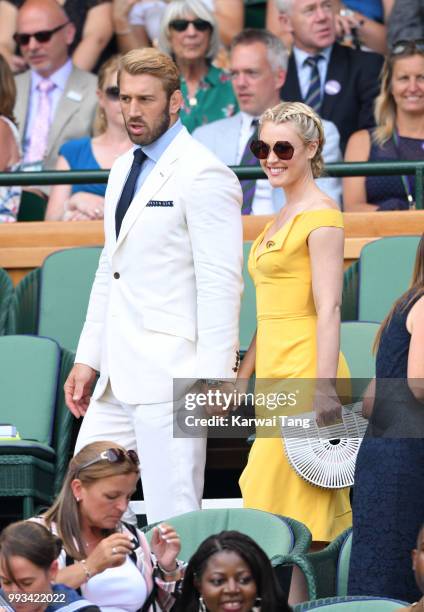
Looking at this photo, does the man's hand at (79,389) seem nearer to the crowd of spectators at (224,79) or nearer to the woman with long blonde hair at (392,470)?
the woman with long blonde hair at (392,470)

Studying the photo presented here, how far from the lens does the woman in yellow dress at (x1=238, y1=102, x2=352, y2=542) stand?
20.1ft

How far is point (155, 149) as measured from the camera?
6246 mm

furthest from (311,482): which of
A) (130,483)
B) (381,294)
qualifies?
(381,294)

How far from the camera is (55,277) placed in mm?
8273

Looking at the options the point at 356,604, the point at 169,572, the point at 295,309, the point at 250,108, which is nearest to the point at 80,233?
the point at 250,108

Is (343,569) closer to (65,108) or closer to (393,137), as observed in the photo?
(393,137)

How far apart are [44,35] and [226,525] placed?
5.14 meters

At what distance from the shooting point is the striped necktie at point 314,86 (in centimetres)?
953

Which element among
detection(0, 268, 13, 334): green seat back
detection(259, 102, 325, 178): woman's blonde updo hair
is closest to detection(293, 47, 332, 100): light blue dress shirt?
detection(0, 268, 13, 334): green seat back

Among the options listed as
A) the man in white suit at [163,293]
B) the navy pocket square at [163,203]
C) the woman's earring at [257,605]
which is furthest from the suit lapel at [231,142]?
the woman's earring at [257,605]

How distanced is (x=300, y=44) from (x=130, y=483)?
502cm

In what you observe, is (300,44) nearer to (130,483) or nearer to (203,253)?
(203,253)

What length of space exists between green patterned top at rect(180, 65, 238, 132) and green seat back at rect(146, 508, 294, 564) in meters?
4.28

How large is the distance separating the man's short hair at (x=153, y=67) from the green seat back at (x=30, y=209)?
343 centimetres
